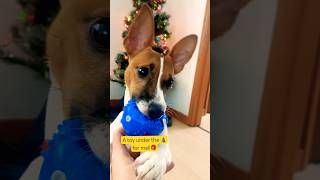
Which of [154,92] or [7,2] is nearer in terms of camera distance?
[7,2]

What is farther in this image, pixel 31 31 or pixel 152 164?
pixel 152 164

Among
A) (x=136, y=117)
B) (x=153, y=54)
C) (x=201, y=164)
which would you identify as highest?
(x=153, y=54)

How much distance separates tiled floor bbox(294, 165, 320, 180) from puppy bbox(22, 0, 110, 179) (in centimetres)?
40

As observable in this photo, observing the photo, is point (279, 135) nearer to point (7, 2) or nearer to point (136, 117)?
point (136, 117)

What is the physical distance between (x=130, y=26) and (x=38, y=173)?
29cm

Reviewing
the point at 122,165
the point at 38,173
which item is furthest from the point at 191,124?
the point at 38,173

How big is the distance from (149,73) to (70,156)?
0.20 meters

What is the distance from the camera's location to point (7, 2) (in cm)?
43

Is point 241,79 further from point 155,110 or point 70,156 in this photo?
point 70,156

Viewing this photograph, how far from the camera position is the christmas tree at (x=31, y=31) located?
45 cm

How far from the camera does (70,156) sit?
52cm

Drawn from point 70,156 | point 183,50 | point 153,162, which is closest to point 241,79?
point 183,50

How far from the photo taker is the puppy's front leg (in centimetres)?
60
